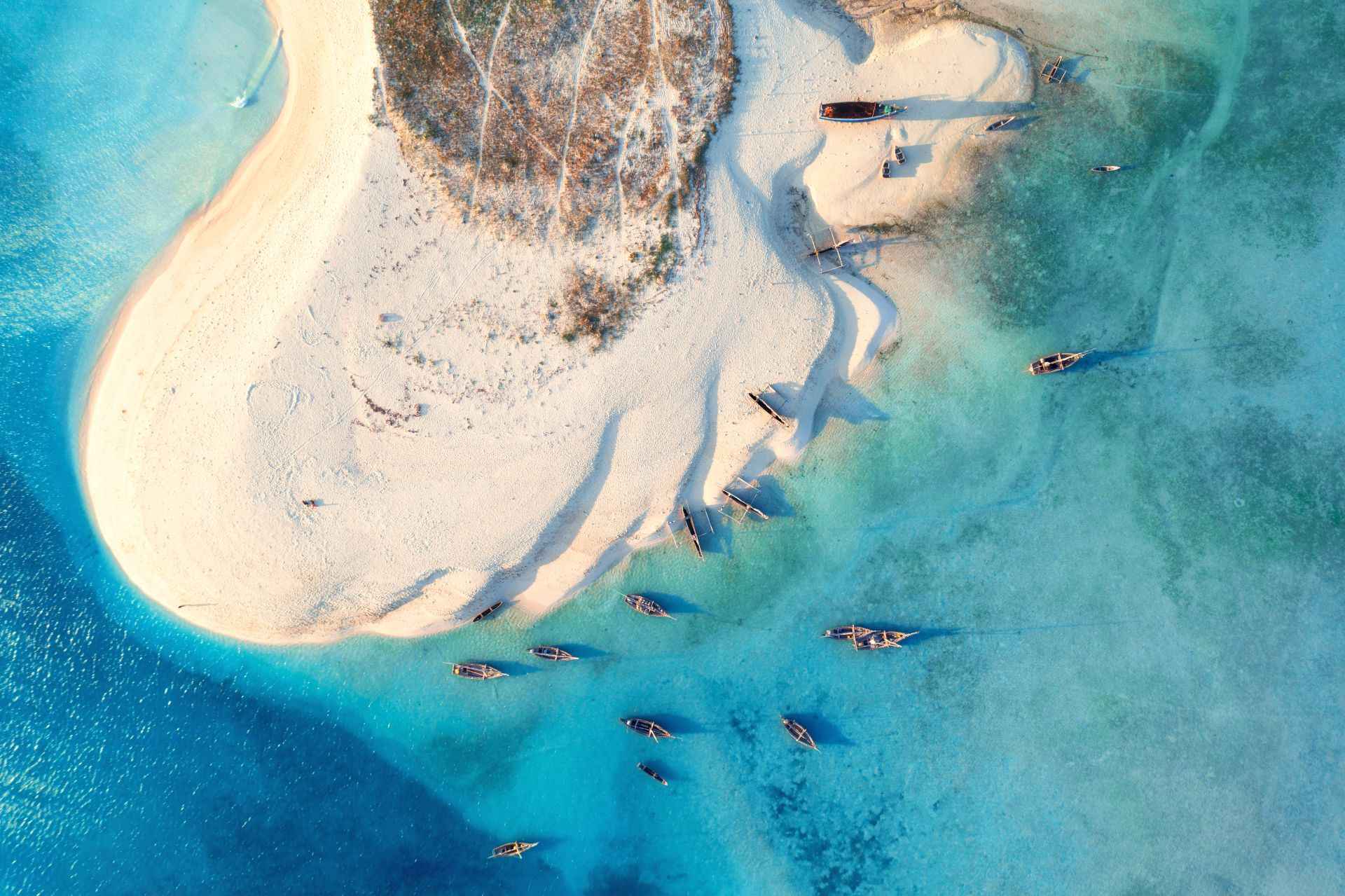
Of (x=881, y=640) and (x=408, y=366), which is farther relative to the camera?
(x=881, y=640)

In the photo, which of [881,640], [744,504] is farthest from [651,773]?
[744,504]

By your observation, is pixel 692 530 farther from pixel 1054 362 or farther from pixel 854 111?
pixel 854 111

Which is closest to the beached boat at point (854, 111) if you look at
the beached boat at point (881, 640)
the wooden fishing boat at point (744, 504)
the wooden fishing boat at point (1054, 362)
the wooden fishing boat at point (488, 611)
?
the wooden fishing boat at point (1054, 362)

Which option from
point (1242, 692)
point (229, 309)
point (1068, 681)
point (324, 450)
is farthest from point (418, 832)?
point (1242, 692)

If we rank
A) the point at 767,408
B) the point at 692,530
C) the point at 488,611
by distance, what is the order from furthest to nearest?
the point at 488,611, the point at 692,530, the point at 767,408

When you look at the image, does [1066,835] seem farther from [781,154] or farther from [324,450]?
[324,450]
